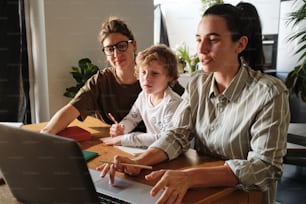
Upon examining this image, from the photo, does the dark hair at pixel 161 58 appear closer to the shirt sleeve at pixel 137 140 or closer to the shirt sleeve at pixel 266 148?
the shirt sleeve at pixel 137 140

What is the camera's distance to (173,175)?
2.28 feet

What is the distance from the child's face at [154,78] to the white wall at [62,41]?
1.16 metres

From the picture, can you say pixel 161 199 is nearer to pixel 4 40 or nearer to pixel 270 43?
pixel 4 40

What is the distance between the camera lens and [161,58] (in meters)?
1.25

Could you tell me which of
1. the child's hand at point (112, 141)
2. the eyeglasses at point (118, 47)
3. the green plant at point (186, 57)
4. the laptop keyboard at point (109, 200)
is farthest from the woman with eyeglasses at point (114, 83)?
the green plant at point (186, 57)

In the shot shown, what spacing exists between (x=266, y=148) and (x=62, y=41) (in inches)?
69.6

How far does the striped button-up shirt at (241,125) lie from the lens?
0.78 meters

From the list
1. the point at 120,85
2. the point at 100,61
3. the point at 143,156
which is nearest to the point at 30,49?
the point at 100,61

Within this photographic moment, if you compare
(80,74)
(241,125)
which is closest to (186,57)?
(80,74)

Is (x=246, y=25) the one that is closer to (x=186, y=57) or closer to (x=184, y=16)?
(x=186, y=57)

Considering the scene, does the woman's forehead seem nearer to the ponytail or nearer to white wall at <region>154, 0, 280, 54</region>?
the ponytail

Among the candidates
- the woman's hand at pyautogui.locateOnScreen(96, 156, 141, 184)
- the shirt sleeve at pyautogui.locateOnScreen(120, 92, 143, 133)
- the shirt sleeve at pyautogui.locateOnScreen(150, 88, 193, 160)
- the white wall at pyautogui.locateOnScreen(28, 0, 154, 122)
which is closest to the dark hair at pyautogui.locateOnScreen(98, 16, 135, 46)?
the shirt sleeve at pyautogui.locateOnScreen(120, 92, 143, 133)

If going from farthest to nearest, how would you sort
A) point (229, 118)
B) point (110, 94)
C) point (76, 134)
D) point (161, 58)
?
point (110, 94) < point (161, 58) < point (76, 134) < point (229, 118)

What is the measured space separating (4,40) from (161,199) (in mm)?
1948
